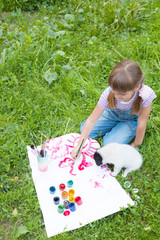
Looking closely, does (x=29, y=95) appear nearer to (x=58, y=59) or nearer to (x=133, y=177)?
(x=58, y=59)

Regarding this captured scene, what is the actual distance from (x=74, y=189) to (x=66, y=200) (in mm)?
119

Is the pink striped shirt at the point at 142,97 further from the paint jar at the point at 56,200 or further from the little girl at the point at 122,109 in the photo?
the paint jar at the point at 56,200

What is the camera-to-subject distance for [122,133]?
237 cm

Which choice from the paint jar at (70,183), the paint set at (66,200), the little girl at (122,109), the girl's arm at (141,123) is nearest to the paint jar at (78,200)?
the paint set at (66,200)

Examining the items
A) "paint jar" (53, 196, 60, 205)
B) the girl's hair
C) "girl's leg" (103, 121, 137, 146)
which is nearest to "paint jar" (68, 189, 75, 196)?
"paint jar" (53, 196, 60, 205)

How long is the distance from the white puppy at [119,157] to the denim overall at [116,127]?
0.23 metres

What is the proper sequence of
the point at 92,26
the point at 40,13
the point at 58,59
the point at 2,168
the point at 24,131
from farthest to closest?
1. the point at 40,13
2. the point at 92,26
3. the point at 58,59
4. the point at 24,131
5. the point at 2,168

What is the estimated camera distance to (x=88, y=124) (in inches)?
86.1

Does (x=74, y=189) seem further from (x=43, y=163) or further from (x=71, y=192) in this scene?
(x=43, y=163)

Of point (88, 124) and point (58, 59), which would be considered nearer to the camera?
Result: point (88, 124)

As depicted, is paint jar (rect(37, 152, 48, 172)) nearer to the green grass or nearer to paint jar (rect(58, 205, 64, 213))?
the green grass

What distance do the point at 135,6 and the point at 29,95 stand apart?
1.96 meters

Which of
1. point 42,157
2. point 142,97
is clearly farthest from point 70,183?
point 142,97

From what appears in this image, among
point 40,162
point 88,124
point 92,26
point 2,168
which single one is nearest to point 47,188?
point 40,162
